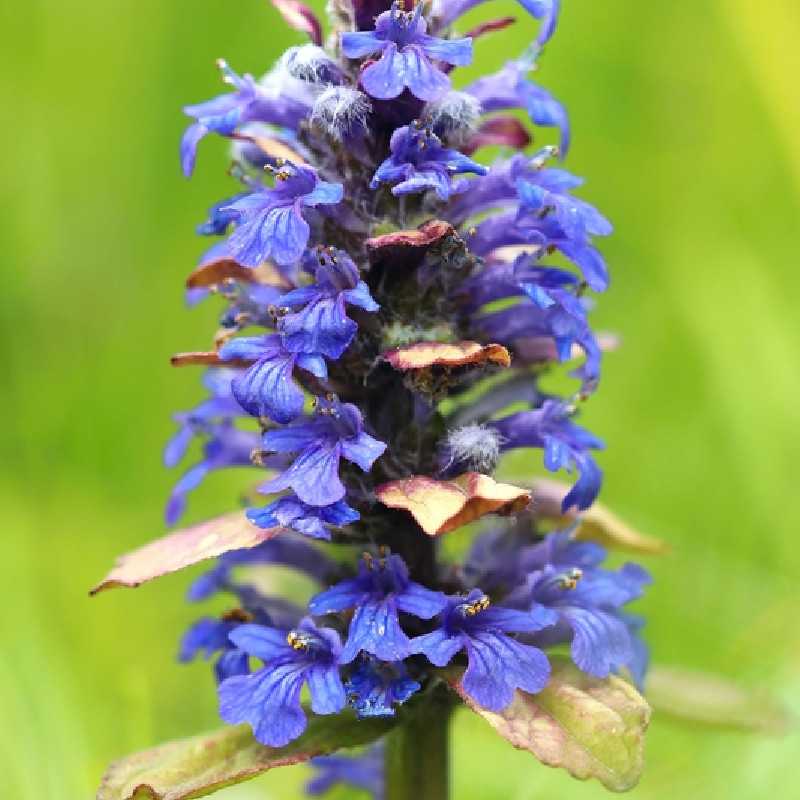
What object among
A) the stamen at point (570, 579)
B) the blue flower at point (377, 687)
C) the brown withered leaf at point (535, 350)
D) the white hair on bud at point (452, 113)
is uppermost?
the white hair on bud at point (452, 113)

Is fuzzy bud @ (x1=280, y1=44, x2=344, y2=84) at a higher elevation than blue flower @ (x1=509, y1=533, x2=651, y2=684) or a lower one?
higher

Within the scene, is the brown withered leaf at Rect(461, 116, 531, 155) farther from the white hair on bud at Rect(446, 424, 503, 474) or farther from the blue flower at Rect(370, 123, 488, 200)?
the white hair on bud at Rect(446, 424, 503, 474)

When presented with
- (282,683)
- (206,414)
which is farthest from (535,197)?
(282,683)

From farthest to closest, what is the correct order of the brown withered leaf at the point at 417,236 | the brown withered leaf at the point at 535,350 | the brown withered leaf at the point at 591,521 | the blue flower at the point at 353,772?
the blue flower at the point at 353,772 < the brown withered leaf at the point at 591,521 < the brown withered leaf at the point at 535,350 < the brown withered leaf at the point at 417,236

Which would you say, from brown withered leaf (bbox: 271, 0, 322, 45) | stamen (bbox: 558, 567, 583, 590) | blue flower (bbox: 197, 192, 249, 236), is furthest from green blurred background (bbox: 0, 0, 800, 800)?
brown withered leaf (bbox: 271, 0, 322, 45)

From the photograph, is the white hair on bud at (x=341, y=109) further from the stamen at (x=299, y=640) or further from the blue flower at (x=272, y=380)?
the stamen at (x=299, y=640)

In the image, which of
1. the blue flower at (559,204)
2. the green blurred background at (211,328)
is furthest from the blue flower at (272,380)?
the green blurred background at (211,328)
